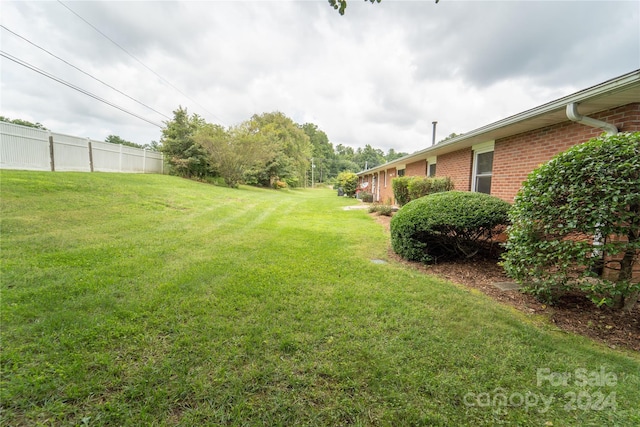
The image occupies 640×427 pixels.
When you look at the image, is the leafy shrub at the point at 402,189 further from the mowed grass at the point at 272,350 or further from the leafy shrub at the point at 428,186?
the mowed grass at the point at 272,350

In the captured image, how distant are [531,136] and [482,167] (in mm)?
1886

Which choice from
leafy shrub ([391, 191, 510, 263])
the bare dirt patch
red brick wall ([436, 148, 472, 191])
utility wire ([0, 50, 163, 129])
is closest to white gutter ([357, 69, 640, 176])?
leafy shrub ([391, 191, 510, 263])

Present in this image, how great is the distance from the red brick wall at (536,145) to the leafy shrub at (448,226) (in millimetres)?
1188

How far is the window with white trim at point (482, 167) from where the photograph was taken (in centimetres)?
659

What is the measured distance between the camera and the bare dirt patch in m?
2.53

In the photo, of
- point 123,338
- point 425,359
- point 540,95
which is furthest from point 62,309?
point 540,95

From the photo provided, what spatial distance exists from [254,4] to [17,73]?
9.92 metres

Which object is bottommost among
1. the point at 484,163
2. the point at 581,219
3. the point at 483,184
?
the point at 581,219

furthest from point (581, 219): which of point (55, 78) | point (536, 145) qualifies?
point (55, 78)

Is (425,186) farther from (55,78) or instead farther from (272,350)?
(55,78)

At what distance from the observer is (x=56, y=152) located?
1094 centimetres

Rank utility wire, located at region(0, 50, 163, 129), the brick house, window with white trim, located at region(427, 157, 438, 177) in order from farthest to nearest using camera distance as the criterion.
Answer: window with white trim, located at region(427, 157, 438, 177) < utility wire, located at region(0, 50, 163, 129) < the brick house

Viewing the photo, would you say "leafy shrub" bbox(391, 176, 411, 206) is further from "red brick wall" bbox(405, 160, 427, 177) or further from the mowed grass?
the mowed grass

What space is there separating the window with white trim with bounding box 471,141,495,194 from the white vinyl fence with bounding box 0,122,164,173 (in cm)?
1615
